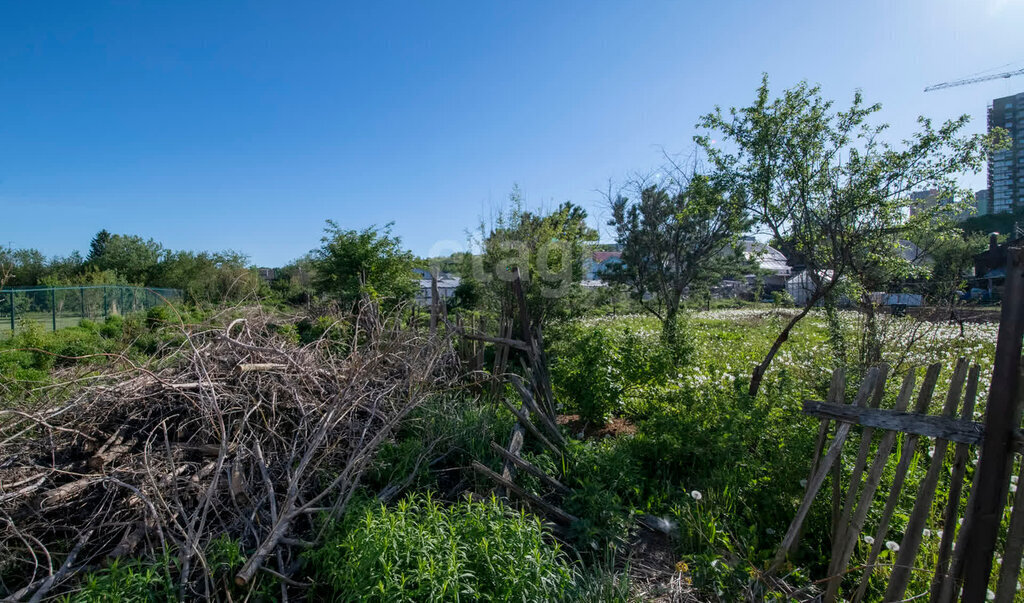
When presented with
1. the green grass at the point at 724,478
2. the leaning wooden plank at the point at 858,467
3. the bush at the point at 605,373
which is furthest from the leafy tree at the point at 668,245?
the leaning wooden plank at the point at 858,467

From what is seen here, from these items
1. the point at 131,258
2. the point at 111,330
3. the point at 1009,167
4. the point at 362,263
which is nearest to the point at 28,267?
the point at 131,258

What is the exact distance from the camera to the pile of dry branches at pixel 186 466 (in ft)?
7.59

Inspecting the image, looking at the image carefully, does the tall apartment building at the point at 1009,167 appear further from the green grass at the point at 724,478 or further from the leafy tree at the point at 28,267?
the leafy tree at the point at 28,267

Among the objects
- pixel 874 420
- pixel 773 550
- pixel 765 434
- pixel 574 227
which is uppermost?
pixel 574 227

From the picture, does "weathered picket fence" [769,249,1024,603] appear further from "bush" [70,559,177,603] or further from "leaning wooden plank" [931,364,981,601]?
"bush" [70,559,177,603]

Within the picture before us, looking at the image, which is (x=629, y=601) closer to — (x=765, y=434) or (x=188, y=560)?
(x=765, y=434)

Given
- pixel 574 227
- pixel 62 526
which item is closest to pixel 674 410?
pixel 62 526

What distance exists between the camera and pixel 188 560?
214cm

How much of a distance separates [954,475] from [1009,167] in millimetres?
42056

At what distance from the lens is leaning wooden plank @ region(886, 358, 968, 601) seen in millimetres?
1887

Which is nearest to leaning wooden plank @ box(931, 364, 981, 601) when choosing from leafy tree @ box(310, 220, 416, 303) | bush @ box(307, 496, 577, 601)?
bush @ box(307, 496, 577, 601)

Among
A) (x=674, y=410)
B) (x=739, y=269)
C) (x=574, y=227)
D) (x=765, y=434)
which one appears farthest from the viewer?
(x=739, y=269)

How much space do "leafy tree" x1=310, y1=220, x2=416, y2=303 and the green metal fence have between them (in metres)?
4.18

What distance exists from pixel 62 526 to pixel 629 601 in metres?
2.82
